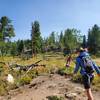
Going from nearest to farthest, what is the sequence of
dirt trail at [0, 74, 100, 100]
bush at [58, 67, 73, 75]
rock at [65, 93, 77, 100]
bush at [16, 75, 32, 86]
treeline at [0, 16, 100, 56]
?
rock at [65, 93, 77, 100] < dirt trail at [0, 74, 100, 100] < bush at [16, 75, 32, 86] < bush at [58, 67, 73, 75] < treeline at [0, 16, 100, 56]

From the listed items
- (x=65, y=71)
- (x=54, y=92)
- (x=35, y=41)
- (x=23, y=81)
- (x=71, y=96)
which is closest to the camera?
(x=71, y=96)

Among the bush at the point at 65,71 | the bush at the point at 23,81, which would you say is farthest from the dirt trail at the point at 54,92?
the bush at the point at 65,71

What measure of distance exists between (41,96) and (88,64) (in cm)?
435

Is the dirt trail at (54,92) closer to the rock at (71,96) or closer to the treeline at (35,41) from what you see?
the rock at (71,96)

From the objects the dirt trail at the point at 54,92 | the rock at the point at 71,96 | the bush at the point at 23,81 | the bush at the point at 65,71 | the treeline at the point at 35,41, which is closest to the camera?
the rock at the point at 71,96

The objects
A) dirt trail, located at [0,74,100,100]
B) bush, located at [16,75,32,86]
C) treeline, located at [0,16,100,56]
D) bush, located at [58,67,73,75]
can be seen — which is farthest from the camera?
treeline, located at [0,16,100,56]

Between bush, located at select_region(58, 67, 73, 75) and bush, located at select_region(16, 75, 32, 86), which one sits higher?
bush, located at select_region(58, 67, 73, 75)

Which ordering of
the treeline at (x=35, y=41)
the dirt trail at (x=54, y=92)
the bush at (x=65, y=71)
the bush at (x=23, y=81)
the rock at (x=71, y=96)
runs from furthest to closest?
the treeline at (x=35, y=41) < the bush at (x=65, y=71) < the bush at (x=23, y=81) < the dirt trail at (x=54, y=92) < the rock at (x=71, y=96)

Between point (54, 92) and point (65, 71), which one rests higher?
point (65, 71)

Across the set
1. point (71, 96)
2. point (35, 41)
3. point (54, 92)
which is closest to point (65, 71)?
point (54, 92)

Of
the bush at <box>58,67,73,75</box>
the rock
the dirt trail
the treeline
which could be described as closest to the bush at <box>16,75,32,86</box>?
the dirt trail

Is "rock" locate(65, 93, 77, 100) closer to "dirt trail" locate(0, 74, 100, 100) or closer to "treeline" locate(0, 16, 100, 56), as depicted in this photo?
"dirt trail" locate(0, 74, 100, 100)

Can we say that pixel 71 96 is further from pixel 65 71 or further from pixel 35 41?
pixel 35 41

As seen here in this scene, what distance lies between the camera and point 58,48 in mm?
150750
